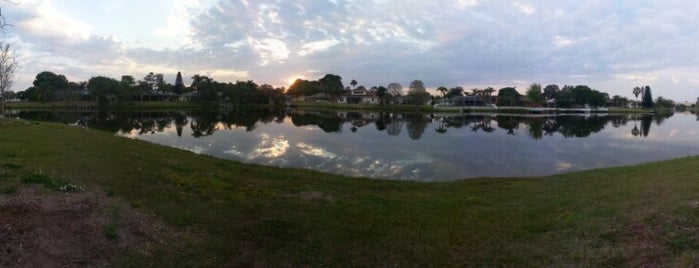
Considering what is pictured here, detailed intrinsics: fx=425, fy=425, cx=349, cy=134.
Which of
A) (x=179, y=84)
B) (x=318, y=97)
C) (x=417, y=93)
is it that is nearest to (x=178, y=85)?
(x=179, y=84)

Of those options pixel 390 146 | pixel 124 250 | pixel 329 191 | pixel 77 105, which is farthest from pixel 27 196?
pixel 77 105

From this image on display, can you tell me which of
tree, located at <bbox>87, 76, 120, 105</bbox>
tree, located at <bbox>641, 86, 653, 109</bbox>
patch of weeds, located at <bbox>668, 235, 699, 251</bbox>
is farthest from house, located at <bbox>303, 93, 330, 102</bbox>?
patch of weeds, located at <bbox>668, 235, 699, 251</bbox>

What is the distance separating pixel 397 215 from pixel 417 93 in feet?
447

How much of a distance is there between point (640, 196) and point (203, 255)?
37.5ft

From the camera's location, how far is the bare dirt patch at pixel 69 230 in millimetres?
6945

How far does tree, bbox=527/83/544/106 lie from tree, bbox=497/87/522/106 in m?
5.15

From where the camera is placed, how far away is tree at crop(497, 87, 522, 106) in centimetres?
16825

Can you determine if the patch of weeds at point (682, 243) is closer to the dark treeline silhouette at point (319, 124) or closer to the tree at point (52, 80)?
the dark treeline silhouette at point (319, 124)

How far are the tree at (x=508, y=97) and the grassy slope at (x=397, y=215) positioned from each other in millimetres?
159917

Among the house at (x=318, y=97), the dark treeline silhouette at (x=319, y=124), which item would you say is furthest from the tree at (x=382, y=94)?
the dark treeline silhouette at (x=319, y=124)

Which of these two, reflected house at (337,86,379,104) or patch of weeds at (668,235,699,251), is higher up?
reflected house at (337,86,379,104)

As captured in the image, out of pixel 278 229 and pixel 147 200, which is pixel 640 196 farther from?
pixel 147 200

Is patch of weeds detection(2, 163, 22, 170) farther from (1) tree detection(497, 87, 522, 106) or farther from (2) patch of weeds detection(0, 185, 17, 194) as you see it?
(1) tree detection(497, 87, 522, 106)

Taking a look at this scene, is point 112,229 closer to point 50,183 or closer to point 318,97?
point 50,183
